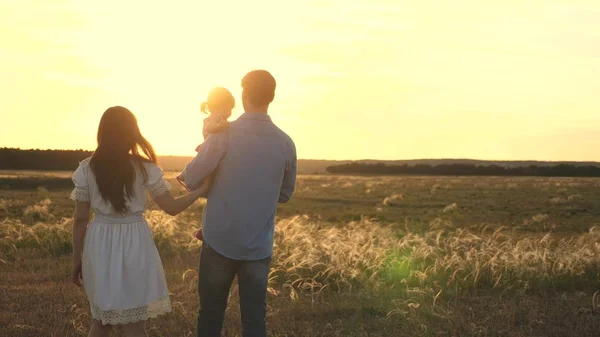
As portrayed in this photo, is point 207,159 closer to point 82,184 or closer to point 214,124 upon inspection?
point 214,124

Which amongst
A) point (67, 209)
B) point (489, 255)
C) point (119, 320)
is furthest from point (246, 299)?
point (67, 209)

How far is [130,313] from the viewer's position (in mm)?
4562

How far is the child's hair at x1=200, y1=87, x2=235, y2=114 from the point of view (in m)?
4.37

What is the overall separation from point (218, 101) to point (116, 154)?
2.47ft

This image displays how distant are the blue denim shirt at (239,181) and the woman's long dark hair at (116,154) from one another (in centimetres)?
44

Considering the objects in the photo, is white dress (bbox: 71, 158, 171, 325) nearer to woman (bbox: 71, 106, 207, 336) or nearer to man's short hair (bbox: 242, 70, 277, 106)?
woman (bbox: 71, 106, 207, 336)

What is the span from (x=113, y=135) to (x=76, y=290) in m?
4.74

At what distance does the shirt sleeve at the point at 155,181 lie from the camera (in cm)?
457

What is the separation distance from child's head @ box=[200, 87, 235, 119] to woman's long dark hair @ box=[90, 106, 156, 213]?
19.4 inches

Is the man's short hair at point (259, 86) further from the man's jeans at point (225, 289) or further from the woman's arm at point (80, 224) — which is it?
the woman's arm at point (80, 224)

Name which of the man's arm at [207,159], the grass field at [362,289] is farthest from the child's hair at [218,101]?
the grass field at [362,289]

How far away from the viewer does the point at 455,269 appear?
903cm

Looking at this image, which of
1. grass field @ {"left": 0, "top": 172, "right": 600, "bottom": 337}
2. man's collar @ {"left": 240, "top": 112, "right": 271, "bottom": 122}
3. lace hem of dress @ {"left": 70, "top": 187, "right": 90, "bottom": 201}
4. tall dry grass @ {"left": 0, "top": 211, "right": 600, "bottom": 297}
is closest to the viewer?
man's collar @ {"left": 240, "top": 112, "right": 271, "bottom": 122}

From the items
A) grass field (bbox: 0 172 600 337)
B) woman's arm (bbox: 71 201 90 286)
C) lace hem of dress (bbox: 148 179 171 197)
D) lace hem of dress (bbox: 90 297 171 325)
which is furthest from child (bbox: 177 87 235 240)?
grass field (bbox: 0 172 600 337)
